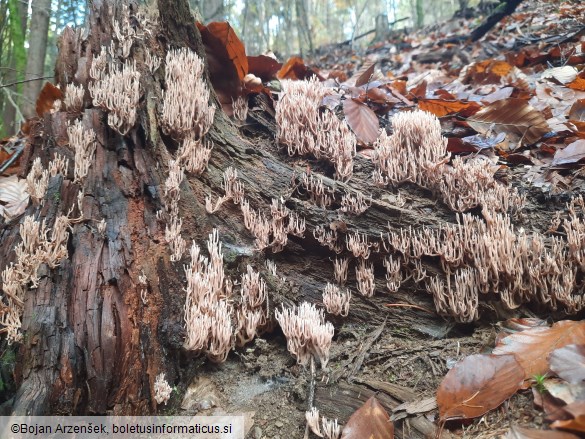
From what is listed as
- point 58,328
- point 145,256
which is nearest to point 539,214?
point 145,256

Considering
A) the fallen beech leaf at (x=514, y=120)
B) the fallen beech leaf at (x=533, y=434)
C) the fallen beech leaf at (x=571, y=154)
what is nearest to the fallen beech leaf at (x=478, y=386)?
the fallen beech leaf at (x=533, y=434)

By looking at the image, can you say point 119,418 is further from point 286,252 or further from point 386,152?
point 386,152

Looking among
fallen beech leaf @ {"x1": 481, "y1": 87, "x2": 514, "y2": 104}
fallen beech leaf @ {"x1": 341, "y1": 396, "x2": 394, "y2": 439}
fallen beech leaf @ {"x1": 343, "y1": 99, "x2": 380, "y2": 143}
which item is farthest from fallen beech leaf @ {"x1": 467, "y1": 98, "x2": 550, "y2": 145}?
fallen beech leaf @ {"x1": 341, "y1": 396, "x2": 394, "y2": 439}

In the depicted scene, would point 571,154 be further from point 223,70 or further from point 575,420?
point 223,70

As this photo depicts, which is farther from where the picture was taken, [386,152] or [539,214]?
[386,152]

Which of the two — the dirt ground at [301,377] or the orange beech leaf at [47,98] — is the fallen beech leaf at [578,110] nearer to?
the dirt ground at [301,377]

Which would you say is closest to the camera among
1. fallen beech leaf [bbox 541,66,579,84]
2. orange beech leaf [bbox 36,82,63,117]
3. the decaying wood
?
the decaying wood

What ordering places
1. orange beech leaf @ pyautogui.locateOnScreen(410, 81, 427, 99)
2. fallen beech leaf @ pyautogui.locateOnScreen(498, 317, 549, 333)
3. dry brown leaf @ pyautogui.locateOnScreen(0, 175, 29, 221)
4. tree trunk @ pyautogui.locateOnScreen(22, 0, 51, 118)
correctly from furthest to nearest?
tree trunk @ pyautogui.locateOnScreen(22, 0, 51, 118) < orange beech leaf @ pyautogui.locateOnScreen(410, 81, 427, 99) < dry brown leaf @ pyautogui.locateOnScreen(0, 175, 29, 221) < fallen beech leaf @ pyautogui.locateOnScreen(498, 317, 549, 333)

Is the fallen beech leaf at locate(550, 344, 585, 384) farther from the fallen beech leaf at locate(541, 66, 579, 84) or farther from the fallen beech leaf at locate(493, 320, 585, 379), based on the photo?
the fallen beech leaf at locate(541, 66, 579, 84)

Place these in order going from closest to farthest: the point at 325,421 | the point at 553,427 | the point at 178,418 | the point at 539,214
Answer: the point at 553,427 < the point at 325,421 < the point at 178,418 < the point at 539,214
